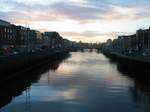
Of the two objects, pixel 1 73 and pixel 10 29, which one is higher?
pixel 10 29

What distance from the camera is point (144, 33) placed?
19362 cm

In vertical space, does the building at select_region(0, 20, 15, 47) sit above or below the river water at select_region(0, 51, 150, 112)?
above

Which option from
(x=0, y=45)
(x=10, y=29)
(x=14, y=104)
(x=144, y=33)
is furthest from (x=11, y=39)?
(x=14, y=104)

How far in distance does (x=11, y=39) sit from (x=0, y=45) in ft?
105

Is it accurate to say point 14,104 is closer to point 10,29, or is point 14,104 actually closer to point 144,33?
point 10,29

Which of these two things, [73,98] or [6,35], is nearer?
[73,98]

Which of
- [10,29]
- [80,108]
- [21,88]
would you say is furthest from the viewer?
[10,29]

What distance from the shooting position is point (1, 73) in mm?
61031

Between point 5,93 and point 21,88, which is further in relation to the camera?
point 21,88

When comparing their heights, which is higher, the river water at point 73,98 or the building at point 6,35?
the building at point 6,35

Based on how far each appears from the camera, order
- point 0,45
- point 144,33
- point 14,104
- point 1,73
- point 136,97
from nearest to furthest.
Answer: point 14,104
point 136,97
point 1,73
point 0,45
point 144,33

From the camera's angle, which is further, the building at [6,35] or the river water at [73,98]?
the building at [6,35]

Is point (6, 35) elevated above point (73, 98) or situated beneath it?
elevated above

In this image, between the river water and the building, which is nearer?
the river water
